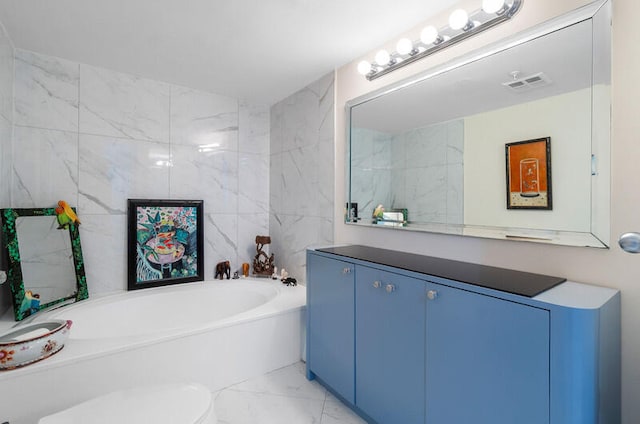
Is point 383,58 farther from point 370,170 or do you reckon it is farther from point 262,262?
point 262,262

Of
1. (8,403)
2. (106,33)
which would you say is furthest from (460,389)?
(106,33)

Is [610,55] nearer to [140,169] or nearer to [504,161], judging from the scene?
[504,161]

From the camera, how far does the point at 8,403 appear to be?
53.1 inches

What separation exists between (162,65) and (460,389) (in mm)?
2684

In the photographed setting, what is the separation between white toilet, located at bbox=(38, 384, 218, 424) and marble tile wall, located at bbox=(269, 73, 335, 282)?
1.43 meters

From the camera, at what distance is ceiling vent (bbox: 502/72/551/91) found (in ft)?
4.07

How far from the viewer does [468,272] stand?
1.28 m

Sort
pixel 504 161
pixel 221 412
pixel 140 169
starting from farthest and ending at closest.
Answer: pixel 140 169, pixel 221 412, pixel 504 161

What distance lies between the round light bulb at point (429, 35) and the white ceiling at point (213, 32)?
14 cm

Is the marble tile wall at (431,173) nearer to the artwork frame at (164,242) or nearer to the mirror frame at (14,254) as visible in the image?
the artwork frame at (164,242)

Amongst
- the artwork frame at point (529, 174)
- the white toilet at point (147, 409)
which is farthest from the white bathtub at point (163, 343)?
the artwork frame at point (529, 174)

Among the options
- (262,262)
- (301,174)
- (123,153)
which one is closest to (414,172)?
(301,174)

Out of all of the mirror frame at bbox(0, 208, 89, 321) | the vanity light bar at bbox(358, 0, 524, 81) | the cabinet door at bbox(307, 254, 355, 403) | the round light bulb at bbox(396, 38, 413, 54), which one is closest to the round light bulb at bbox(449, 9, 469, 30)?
the vanity light bar at bbox(358, 0, 524, 81)

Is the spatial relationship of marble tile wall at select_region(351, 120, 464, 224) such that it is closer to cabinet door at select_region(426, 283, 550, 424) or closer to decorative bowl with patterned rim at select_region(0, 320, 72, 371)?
cabinet door at select_region(426, 283, 550, 424)
